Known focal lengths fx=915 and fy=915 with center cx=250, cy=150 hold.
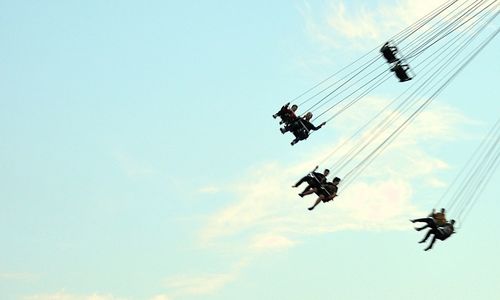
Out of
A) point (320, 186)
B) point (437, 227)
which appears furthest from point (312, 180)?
point (437, 227)

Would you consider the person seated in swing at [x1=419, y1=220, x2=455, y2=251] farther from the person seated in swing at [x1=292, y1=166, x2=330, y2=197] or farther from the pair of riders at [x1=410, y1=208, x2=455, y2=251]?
the person seated in swing at [x1=292, y1=166, x2=330, y2=197]

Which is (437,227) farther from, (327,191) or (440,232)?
(327,191)

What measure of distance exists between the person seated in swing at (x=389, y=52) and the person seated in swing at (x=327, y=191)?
6817mm

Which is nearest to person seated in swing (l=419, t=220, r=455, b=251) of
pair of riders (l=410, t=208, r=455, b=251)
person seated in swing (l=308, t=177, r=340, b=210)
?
pair of riders (l=410, t=208, r=455, b=251)

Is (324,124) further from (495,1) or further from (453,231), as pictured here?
(495,1)

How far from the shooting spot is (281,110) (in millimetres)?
49312

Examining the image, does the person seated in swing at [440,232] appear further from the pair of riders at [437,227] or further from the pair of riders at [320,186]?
the pair of riders at [320,186]

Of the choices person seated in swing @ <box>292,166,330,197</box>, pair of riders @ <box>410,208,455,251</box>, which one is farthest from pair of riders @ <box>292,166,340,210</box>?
pair of riders @ <box>410,208,455,251</box>

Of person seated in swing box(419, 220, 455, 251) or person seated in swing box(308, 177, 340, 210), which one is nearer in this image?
person seated in swing box(419, 220, 455, 251)

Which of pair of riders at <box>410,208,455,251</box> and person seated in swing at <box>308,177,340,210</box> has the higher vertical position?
person seated in swing at <box>308,177,340,210</box>

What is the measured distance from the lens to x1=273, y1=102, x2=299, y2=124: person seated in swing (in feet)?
161

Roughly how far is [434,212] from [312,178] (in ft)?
21.3

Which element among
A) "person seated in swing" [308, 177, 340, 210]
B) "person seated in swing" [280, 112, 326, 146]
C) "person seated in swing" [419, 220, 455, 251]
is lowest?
"person seated in swing" [419, 220, 455, 251]

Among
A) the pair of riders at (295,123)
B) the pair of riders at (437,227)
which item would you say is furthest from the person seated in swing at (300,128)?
the pair of riders at (437,227)
